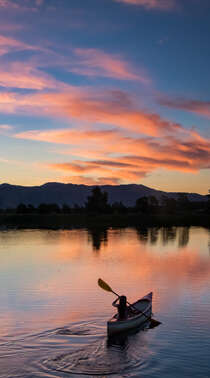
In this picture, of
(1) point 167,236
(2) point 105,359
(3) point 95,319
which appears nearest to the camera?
(2) point 105,359

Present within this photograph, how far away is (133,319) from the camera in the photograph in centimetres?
2712

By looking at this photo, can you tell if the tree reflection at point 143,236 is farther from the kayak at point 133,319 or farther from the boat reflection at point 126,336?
the boat reflection at point 126,336

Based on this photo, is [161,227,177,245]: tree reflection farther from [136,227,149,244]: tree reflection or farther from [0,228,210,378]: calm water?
[0,228,210,378]: calm water

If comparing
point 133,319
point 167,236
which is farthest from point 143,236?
point 133,319

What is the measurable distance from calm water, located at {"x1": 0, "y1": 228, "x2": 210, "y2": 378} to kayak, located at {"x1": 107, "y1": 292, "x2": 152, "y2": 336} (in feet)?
2.28

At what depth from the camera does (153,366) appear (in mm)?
A: 21672

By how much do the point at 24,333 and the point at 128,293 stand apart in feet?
47.6

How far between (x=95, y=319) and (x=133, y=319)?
12.8 ft

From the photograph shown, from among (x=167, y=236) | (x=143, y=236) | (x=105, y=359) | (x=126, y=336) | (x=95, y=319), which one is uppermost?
(x=167, y=236)

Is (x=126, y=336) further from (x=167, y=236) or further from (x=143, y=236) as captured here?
(x=143, y=236)

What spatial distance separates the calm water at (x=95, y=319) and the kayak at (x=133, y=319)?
69 cm

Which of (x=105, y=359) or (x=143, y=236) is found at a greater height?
(x=143, y=236)

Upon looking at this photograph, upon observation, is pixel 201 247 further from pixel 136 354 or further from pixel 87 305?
pixel 136 354

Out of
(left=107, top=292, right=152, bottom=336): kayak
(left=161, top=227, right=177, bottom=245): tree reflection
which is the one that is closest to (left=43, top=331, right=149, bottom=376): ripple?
(left=107, top=292, right=152, bottom=336): kayak
